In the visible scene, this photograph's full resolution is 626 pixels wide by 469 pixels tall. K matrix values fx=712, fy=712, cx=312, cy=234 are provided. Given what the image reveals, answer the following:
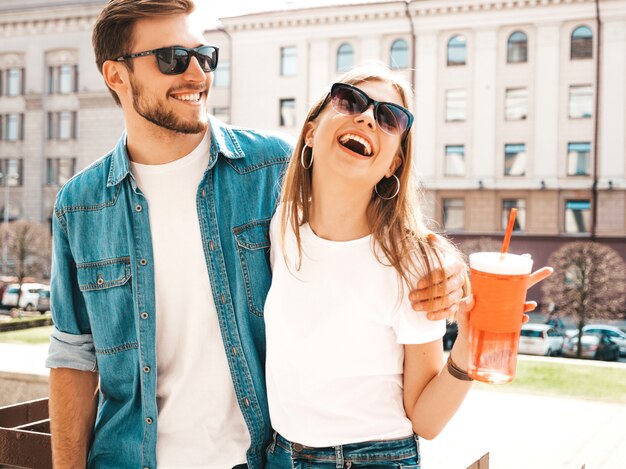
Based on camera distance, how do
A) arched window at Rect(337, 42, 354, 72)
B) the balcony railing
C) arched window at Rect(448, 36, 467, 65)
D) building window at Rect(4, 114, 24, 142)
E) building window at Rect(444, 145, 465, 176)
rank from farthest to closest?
building window at Rect(4, 114, 24, 142) → arched window at Rect(337, 42, 354, 72) → building window at Rect(444, 145, 465, 176) → arched window at Rect(448, 36, 467, 65) → the balcony railing

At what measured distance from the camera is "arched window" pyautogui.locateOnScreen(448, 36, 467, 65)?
28469 mm

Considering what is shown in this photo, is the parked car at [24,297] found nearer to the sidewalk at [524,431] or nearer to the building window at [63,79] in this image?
the building window at [63,79]

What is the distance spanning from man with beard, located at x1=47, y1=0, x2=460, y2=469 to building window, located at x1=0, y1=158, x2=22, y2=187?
3655cm

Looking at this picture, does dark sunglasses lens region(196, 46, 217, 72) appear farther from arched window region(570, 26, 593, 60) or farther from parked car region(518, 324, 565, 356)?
arched window region(570, 26, 593, 60)

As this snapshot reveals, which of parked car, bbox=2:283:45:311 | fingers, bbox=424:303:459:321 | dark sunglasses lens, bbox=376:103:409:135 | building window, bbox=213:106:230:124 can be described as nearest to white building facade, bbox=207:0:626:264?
building window, bbox=213:106:230:124

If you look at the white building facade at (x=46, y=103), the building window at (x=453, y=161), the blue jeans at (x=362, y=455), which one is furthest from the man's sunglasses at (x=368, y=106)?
the white building facade at (x=46, y=103)

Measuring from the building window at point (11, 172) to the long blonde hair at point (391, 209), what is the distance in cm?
3705

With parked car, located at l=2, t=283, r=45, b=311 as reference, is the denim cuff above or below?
above

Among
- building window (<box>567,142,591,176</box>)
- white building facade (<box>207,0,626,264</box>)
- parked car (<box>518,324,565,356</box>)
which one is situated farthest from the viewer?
building window (<box>567,142,591,176</box>)

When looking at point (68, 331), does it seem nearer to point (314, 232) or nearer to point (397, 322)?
point (314, 232)

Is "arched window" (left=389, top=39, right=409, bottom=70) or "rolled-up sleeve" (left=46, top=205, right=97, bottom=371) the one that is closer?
"rolled-up sleeve" (left=46, top=205, right=97, bottom=371)

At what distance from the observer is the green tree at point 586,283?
20094 mm

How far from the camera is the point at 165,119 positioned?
2242 millimetres

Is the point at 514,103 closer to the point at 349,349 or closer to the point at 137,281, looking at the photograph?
the point at 137,281
